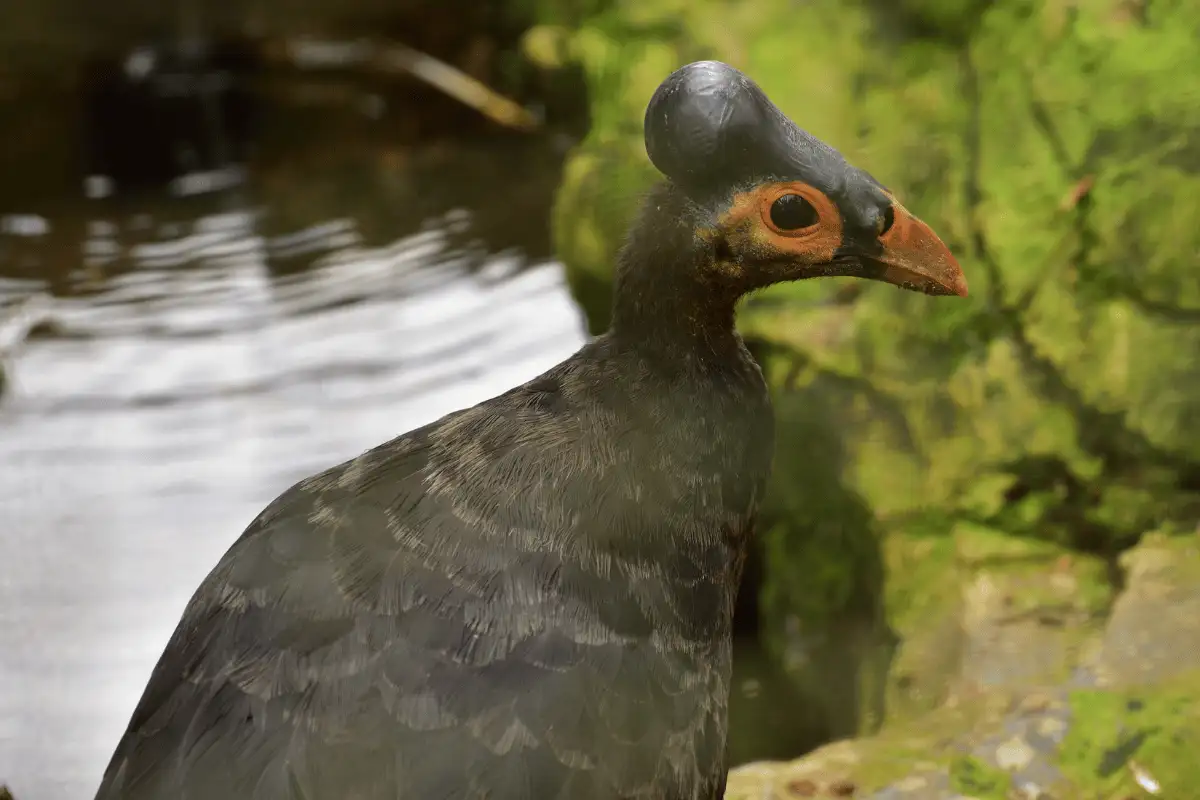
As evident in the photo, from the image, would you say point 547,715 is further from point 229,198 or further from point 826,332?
point 229,198

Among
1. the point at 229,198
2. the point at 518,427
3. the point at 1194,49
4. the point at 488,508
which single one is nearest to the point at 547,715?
the point at 488,508

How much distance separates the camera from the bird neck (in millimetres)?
1587

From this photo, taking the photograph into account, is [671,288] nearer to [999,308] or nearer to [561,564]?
[561,564]

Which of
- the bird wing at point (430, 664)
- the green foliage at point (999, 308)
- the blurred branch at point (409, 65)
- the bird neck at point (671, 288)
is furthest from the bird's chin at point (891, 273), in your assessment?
the blurred branch at point (409, 65)

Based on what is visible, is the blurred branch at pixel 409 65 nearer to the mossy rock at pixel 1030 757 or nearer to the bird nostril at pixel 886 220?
the mossy rock at pixel 1030 757

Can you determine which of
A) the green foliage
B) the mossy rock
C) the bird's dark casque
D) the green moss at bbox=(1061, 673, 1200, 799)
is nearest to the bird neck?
the bird's dark casque

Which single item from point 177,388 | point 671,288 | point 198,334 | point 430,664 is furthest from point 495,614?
point 198,334

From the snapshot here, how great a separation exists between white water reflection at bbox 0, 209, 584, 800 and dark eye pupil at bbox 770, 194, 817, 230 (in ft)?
5.42

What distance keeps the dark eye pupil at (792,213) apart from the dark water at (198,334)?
1.58m

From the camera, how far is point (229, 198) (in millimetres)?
4797

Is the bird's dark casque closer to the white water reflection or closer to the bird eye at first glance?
the bird eye

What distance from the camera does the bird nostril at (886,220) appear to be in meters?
1.56

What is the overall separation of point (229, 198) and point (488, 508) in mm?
3565

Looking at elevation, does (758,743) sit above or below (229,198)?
below
